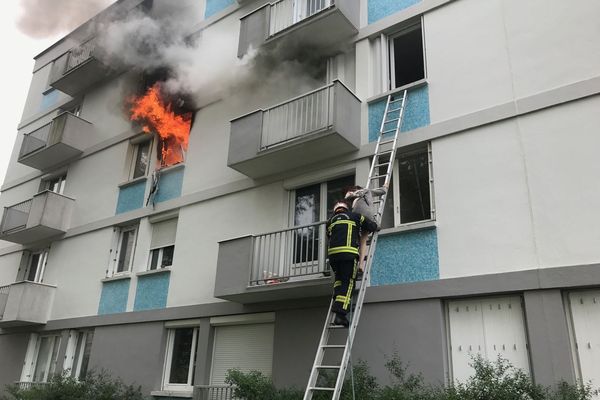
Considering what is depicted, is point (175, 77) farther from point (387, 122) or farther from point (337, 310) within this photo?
point (337, 310)

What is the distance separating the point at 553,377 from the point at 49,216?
44.9ft

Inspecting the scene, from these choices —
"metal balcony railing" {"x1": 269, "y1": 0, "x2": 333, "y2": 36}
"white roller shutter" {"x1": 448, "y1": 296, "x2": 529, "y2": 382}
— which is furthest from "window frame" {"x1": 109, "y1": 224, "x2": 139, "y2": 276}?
"white roller shutter" {"x1": 448, "y1": 296, "x2": 529, "y2": 382}

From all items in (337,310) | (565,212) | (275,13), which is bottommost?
(337,310)

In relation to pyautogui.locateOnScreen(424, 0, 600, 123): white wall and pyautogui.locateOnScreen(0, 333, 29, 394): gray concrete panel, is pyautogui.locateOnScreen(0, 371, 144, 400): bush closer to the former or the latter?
pyautogui.locateOnScreen(0, 333, 29, 394): gray concrete panel

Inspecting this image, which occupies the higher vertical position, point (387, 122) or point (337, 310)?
point (387, 122)

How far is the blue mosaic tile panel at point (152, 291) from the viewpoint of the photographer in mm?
11852

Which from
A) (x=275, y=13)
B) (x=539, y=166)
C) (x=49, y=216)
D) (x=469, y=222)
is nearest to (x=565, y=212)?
(x=539, y=166)

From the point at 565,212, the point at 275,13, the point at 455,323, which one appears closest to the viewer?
the point at 565,212

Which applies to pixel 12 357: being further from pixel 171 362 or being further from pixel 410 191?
pixel 410 191

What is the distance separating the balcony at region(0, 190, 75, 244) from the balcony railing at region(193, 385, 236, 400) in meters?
7.54

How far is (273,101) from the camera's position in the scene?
11609 mm

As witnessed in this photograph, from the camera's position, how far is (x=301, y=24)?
1077cm

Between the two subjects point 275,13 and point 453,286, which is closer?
point 453,286

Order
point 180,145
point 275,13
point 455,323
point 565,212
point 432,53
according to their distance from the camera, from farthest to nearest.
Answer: point 180,145
point 275,13
point 432,53
point 455,323
point 565,212
